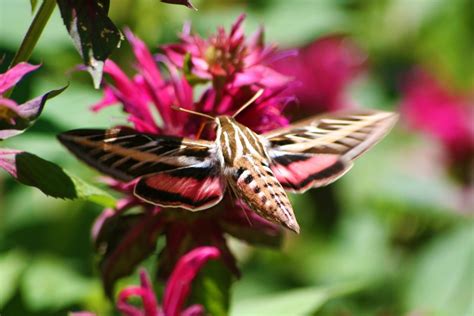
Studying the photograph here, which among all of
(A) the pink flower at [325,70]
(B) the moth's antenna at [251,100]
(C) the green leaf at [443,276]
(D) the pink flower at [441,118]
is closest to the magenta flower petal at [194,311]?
(B) the moth's antenna at [251,100]

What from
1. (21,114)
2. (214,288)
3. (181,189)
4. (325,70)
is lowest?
(325,70)

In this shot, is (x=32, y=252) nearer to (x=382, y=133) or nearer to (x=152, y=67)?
(x=152, y=67)

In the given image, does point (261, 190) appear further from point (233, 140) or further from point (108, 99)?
point (108, 99)

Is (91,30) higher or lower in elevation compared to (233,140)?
higher

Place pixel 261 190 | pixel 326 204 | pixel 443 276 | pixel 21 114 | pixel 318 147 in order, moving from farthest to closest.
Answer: pixel 326 204
pixel 443 276
pixel 318 147
pixel 261 190
pixel 21 114

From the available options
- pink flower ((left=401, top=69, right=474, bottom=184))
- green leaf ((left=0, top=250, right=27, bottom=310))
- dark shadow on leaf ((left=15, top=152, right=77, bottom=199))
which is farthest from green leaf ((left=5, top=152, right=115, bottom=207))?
pink flower ((left=401, top=69, right=474, bottom=184))

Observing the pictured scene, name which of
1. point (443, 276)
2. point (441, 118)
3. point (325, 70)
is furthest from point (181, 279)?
point (441, 118)

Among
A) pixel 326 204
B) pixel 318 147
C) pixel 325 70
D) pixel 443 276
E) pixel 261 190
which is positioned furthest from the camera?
pixel 325 70

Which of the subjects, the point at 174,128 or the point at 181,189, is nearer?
the point at 181,189

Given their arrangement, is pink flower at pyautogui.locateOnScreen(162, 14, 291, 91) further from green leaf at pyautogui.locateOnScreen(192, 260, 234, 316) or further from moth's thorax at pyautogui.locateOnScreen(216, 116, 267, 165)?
green leaf at pyautogui.locateOnScreen(192, 260, 234, 316)
